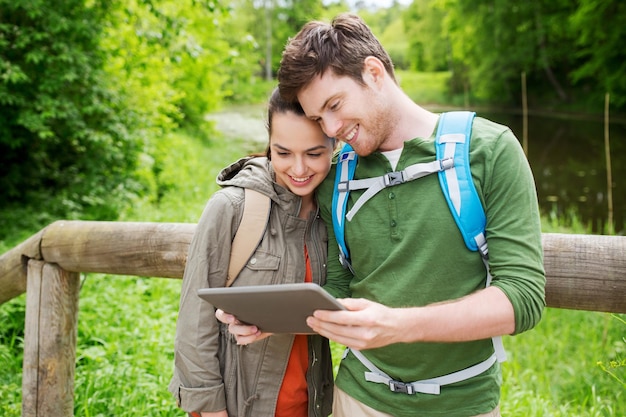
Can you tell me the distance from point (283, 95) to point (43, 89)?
5.35 meters

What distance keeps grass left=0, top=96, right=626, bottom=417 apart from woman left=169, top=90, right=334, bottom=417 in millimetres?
1095

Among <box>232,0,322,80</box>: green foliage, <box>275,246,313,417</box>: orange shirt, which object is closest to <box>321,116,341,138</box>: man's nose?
<box>275,246,313,417</box>: orange shirt

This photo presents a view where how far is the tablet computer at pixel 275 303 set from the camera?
133 cm

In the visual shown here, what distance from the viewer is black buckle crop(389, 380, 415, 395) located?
1.69 m

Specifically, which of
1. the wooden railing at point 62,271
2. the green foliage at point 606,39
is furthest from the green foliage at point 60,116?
the green foliage at point 606,39

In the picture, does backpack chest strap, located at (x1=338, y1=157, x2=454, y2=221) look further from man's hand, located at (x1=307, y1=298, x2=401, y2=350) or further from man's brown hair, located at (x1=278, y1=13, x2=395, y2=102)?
man's hand, located at (x1=307, y1=298, x2=401, y2=350)

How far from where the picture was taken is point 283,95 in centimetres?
183

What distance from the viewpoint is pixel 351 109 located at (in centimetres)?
174

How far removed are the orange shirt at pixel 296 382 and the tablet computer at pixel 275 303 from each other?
1.06ft

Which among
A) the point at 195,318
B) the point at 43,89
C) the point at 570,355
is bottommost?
the point at 570,355

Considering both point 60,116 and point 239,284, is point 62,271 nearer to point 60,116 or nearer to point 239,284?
point 239,284

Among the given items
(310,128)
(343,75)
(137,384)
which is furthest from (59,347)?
(343,75)

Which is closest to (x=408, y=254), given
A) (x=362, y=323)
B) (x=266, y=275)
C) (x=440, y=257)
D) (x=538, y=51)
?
(x=440, y=257)

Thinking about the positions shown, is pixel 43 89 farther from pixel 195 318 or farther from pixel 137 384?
pixel 195 318
